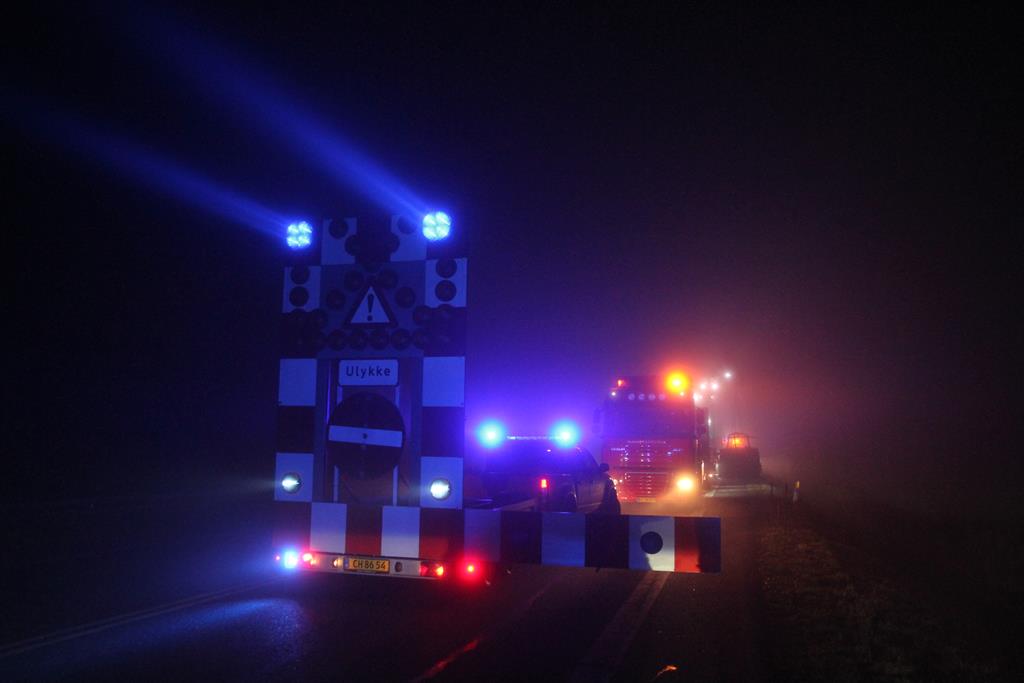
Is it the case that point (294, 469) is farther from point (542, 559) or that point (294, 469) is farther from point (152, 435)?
point (152, 435)

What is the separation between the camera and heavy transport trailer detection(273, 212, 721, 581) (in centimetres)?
647

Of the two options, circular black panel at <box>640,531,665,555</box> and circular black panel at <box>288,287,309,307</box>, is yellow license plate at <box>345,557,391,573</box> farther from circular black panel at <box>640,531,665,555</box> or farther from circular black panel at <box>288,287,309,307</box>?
circular black panel at <box>288,287,309,307</box>

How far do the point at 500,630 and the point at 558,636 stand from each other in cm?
53

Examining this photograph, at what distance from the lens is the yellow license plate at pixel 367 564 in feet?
21.4

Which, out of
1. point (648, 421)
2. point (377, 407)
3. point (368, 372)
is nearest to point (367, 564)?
point (377, 407)

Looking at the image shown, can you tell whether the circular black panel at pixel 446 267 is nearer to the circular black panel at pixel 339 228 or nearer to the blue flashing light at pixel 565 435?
the circular black panel at pixel 339 228

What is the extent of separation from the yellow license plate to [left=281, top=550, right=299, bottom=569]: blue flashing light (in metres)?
0.48

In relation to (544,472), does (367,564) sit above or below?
below

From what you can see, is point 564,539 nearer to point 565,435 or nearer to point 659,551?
point 659,551

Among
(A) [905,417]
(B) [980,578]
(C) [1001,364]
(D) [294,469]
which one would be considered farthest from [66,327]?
(C) [1001,364]

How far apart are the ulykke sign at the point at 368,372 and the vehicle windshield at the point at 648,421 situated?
51.7ft

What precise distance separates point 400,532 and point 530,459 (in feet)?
18.0

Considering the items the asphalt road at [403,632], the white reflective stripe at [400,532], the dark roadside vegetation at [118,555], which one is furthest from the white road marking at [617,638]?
the dark roadside vegetation at [118,555]

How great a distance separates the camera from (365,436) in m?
6.79
